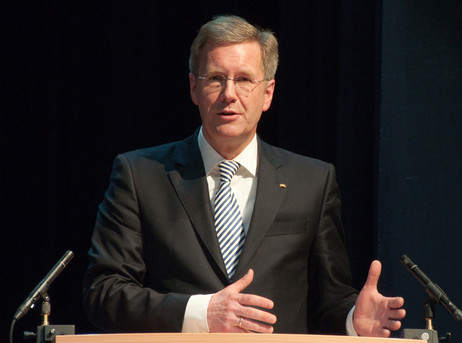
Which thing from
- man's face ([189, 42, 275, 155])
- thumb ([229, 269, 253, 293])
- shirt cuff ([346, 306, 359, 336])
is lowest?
shirt cuff ([346, 306, 359, 336])

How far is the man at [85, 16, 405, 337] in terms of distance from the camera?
2.53 m

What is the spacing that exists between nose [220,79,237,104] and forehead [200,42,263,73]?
48 millimetres

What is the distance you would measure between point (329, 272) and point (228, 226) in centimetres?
36

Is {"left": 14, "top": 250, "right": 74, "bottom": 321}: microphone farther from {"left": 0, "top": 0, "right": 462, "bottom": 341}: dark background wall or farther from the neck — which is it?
{"left": 0, "top": 0, "right": 462, "bottom": 341}: dark background wall

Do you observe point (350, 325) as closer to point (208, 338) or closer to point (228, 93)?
point (208, 338)

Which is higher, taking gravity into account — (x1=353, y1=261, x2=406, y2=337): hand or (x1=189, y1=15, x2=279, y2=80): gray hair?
(x1=189, y1=15, x2=279, y2=80): gray hair

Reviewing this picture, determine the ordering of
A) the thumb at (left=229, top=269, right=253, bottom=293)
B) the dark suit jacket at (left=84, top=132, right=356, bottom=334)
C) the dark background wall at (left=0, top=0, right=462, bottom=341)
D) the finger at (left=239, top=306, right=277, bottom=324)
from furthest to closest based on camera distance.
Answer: the dark background wall at (left=0, top=0, right=462, bottom=341) → the dark suit jacket at (left=84, top=132, right=356, bottom=334) → the thumb at (left=229, top=269, right=253, bottom=293) → the finger at (left=239, top=306, right=277, bottom=324)

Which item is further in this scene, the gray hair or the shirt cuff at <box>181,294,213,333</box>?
the gray hair

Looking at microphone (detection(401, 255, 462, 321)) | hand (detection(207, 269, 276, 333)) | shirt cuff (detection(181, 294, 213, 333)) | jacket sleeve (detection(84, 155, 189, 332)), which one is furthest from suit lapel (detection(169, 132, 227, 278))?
microphone (detection(401, 255, 462, 321))

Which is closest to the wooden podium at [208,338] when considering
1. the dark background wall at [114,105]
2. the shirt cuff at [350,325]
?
the shirt cuff at [350,325]

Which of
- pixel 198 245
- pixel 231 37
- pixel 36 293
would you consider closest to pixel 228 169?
pixel 198 245

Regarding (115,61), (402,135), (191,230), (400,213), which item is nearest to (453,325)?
(400,213)

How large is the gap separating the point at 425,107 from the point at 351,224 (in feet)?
1.89

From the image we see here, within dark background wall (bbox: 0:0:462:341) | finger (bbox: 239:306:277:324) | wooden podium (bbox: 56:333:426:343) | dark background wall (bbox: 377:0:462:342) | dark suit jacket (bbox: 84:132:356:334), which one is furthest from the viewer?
dark background wall (bbox: 0:0:462:341)
